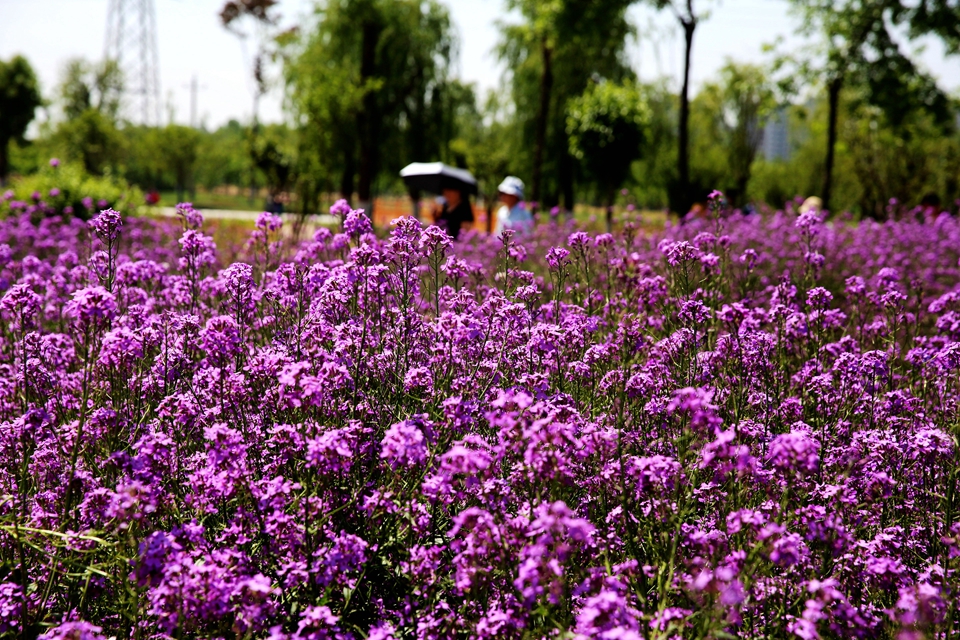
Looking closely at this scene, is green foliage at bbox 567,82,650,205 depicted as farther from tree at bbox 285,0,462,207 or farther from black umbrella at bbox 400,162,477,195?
tree at bbox 285,0,462,207

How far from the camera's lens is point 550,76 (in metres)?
20.1

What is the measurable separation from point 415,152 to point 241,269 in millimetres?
24011

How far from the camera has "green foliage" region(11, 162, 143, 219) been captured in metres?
13.6

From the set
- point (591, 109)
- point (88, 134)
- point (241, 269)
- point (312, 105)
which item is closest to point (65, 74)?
point (88, 134)

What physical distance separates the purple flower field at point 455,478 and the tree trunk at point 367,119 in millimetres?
16627

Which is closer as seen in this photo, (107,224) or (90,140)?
(107,224)

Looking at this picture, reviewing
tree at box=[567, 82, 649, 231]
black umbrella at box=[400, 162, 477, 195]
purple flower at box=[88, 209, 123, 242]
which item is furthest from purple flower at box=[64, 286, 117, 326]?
tree at box=[567, 82, 649, 231]

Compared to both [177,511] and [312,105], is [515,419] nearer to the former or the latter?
[177,511]

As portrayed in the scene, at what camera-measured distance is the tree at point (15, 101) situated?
52.3 metres

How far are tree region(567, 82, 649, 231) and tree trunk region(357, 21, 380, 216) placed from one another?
6.53 meters

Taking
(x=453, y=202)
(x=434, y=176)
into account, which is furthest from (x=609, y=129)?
(x=453, y=202)

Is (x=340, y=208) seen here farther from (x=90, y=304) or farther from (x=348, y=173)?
(x=348, y=173)

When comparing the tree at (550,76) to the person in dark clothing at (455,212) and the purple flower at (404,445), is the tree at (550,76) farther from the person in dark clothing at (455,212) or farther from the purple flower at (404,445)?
the purple flower at (404,445)

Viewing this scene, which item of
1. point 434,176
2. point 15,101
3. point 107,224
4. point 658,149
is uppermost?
point 15,101
